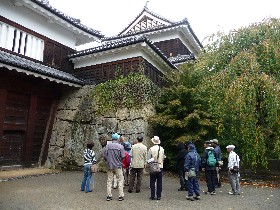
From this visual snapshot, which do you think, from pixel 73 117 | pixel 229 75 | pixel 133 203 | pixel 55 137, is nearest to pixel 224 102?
pixel 229 75

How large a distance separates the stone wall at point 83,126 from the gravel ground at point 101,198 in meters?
3.04

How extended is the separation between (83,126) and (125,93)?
2788mm

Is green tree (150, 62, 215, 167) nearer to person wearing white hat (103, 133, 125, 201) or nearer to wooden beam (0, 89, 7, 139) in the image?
person wearing white hat (103, 133, 125, 201)

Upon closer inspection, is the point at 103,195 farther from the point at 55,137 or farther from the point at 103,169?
the point at 55,137

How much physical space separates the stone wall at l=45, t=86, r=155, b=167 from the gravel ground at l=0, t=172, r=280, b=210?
3044mm

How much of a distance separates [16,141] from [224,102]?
9378 mm

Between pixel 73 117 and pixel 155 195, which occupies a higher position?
pixel 73 117

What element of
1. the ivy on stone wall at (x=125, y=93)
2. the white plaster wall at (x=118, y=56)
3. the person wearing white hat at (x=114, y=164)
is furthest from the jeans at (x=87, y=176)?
the white plaster wall at (x=118, y=56)

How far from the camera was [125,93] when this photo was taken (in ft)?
39.7

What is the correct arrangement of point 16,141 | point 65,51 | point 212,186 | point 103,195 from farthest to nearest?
point 65,51, point 16,141, point 212,186, point 103,195

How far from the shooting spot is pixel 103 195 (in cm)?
713

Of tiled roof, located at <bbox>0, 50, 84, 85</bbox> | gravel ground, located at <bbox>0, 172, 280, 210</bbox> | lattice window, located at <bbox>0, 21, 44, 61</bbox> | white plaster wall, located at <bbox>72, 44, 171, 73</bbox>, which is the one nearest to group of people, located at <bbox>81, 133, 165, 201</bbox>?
gravel ground, located at <bbox>0, 172, 280, 210</bbox>

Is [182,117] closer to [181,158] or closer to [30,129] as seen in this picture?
[181,158]

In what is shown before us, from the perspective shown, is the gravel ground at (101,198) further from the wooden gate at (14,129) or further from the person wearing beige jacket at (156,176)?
the wooden gate at (14,129)
